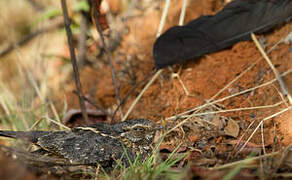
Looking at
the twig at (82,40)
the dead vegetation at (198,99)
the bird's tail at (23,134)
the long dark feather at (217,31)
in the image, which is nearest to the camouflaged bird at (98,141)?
the bird's tail at (23,134)

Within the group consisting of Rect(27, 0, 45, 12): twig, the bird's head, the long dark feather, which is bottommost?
the bird's head

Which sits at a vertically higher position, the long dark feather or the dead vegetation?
the long dark feather

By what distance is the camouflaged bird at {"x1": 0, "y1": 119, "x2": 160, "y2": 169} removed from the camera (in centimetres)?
204

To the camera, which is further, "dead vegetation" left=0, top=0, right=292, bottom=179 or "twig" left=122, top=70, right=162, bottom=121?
"twig" left=122, top=70, right=162, bottom=121

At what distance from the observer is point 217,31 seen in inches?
116

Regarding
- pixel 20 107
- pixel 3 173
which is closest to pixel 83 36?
pixel 20 107

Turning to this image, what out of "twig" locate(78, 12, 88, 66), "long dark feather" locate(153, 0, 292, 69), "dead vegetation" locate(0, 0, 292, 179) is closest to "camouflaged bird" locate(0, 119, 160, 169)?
"dead vegetation" locate(0, 0, 292, 179)

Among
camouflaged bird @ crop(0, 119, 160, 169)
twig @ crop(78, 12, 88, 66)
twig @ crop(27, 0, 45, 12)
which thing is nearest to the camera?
camouflaged bird @ crop(0, 119, 160, 169)

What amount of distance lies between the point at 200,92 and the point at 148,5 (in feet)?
6.14

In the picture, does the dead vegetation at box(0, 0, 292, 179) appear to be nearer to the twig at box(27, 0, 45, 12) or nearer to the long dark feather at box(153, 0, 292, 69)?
the long dark feather at box(153, 0, 292, 69)

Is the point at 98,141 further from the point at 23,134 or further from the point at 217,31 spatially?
the point at 217,31

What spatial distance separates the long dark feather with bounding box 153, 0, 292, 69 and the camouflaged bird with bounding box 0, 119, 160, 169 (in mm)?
897

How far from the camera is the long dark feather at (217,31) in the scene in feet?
9.48

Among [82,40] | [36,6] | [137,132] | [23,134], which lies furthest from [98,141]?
[36,6]
